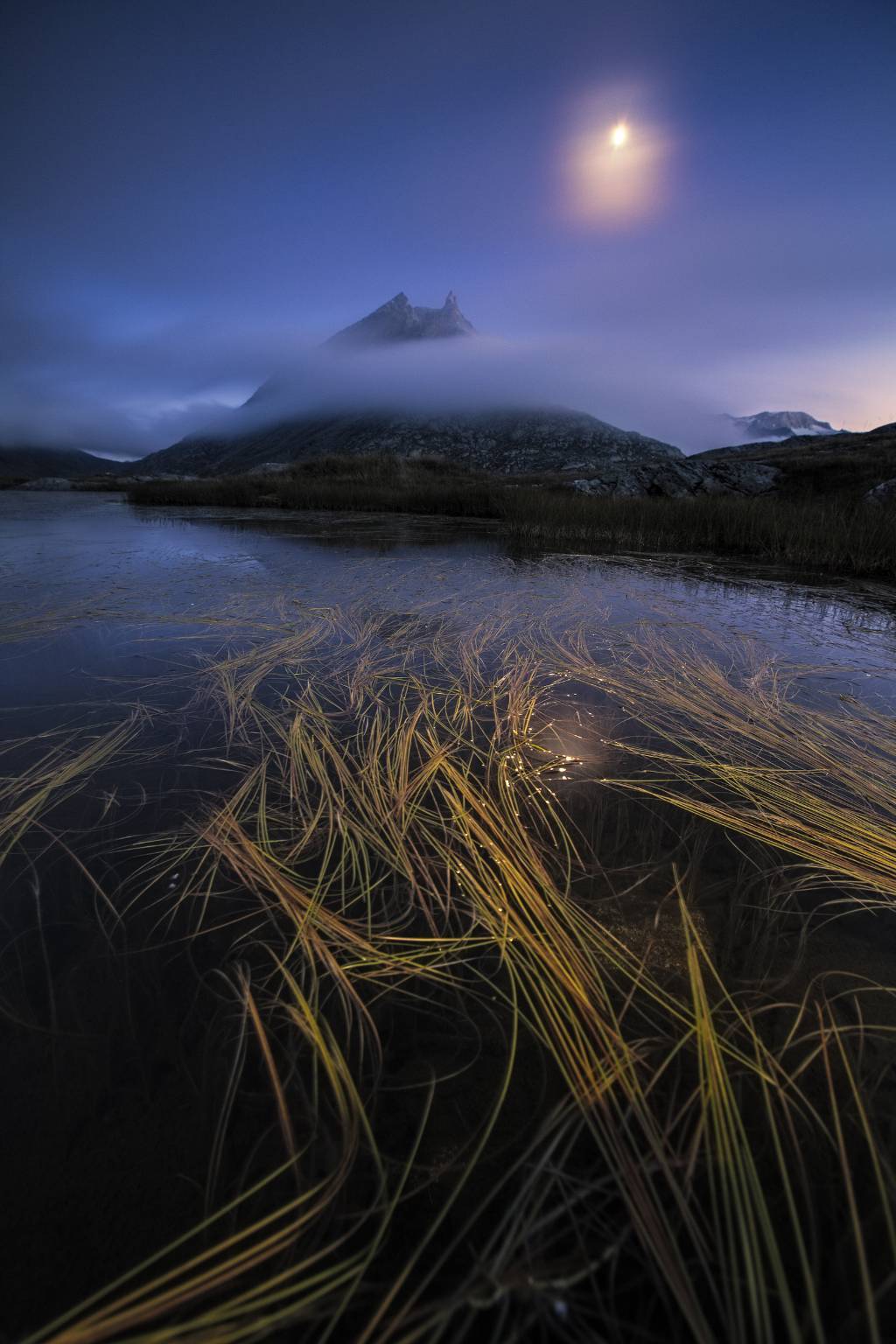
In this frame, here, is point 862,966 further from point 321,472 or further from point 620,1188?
point 321,472

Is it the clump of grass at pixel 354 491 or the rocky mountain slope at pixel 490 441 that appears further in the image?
the rocky mountain slope at pixel 490 441

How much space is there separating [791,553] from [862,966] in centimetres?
957

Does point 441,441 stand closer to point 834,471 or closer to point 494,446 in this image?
point 494,446

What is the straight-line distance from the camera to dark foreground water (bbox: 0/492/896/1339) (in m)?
0.81

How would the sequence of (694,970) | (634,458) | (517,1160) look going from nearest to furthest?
(517,1160), (694,970), (634,458)

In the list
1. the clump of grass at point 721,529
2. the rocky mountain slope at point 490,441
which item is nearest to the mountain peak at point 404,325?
the rocky mountain slope at point 490,441

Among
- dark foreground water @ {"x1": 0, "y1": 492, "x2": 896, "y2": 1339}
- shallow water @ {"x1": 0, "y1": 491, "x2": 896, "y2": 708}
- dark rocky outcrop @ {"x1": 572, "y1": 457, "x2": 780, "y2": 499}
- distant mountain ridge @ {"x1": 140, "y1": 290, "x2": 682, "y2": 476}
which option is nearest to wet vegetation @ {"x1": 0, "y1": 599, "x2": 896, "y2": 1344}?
dark foreground water @ {"x1": 0, "y1": 492, "x2": 896, "y2": 1339}

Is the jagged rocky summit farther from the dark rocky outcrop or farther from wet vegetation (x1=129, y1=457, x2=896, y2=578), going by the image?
wet vegetation (x1=129, y1=457, x2=896, y2=578)

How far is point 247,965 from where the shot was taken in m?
1.21

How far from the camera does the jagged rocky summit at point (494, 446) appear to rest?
62.3 feet

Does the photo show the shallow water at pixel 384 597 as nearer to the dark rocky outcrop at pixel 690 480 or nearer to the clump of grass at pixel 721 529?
the clump of grass at pixel 721 529

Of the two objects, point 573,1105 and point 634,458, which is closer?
point 573,1105

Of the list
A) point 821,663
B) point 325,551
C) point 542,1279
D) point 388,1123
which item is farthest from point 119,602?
point 821,663

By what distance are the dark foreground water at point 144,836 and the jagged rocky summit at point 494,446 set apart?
47.9 ft
